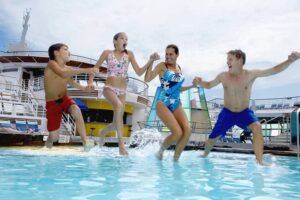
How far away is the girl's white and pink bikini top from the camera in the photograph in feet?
19.8

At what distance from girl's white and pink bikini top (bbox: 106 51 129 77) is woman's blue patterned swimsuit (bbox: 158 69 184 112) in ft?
2.72

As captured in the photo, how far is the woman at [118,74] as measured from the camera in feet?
19.5

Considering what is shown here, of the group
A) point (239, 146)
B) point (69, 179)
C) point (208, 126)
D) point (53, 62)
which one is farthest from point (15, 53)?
point (69, 179)

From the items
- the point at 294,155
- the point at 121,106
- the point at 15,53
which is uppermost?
the point at 15,53

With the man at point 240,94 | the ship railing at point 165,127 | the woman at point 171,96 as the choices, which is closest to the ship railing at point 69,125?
the ship railing at point 165,127

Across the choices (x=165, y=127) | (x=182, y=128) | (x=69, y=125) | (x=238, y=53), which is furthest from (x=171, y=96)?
(x=69, y=125)

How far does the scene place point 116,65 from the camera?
6.02 meters

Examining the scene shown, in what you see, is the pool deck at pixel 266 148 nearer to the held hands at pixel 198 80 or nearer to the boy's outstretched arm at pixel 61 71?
the held hands at pixel 198 80

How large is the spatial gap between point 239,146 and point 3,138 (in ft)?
25.7

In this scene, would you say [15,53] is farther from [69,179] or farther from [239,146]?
[69,179]

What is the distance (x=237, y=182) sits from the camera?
342 cm

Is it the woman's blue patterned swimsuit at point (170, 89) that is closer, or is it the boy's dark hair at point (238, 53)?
the boy's dark hair at point (238, 53)

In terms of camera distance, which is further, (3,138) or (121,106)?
(3,138)

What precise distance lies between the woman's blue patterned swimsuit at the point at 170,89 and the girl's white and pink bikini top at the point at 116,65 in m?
0.83
